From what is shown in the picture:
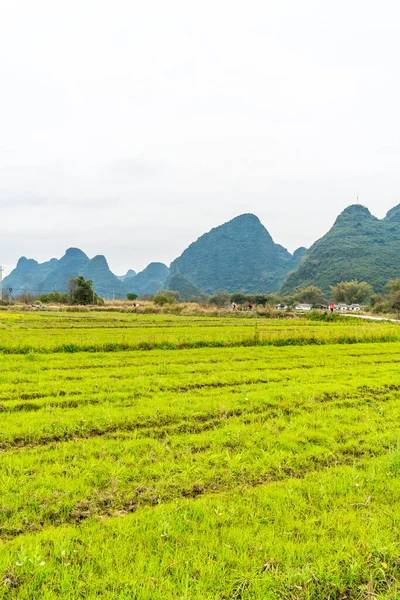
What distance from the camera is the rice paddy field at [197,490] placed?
298 cm

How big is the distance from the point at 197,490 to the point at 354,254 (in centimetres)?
14026

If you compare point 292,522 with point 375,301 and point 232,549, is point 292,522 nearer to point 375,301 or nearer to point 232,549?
point 232,549

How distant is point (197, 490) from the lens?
4.43 m

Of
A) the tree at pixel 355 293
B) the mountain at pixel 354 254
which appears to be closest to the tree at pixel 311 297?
the tree at pixel 355 293

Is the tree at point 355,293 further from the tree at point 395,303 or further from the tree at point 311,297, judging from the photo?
the tree at point 395,303

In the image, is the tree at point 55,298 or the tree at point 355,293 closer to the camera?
the tree at point 55,298

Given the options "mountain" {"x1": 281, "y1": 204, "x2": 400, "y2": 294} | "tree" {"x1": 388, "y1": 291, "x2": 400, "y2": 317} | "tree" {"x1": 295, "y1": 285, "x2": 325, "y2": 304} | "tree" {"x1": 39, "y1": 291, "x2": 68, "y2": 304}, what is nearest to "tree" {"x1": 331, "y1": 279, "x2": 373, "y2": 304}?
"tree" {"x1": 295, "y1": 285, "x2": 325, "y2": 304}

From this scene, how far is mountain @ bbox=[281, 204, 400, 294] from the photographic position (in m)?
118

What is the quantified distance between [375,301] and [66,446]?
83.3 meters

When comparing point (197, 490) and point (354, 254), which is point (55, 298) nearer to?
point (197, 490)

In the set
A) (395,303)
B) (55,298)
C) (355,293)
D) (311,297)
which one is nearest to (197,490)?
(395,303)

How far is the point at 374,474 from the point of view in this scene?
4.80m

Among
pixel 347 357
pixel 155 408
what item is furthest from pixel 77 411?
pixel 347 357

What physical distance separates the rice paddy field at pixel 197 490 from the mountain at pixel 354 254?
115812mm
